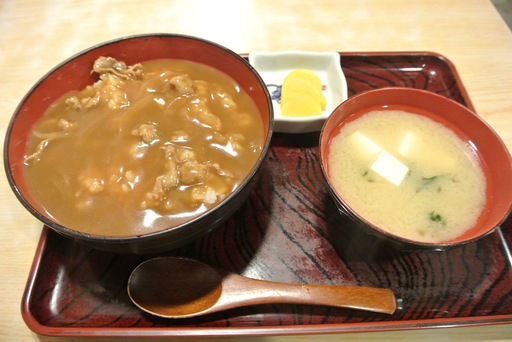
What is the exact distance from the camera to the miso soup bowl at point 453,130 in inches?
50.9

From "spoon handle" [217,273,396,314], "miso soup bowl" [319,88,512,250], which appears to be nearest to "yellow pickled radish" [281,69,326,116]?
"miso soup bowl" [319,88,512,250]

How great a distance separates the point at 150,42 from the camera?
1.76 metres

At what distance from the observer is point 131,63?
1813 mm

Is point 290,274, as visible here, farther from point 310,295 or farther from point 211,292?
point 211,292

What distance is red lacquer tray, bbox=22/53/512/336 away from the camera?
133 cm

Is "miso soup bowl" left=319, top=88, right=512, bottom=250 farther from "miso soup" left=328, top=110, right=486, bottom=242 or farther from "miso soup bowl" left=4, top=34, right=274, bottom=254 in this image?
"miso soup bowl" left=4, top=34, right=274, bottom=254

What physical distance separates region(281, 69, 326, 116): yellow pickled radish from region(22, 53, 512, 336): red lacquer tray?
1.15ft

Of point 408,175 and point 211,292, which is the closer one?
point 211,292

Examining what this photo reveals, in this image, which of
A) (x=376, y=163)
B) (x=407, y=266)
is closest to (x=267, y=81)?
(x=376, y=163)

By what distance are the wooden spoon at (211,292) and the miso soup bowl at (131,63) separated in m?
0.13

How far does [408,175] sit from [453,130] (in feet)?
1.15

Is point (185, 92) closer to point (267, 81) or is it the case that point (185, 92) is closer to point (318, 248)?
point (267, 81)

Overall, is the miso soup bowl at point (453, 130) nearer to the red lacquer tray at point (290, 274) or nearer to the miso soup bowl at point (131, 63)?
the red lacquer tray at point (290, 274)

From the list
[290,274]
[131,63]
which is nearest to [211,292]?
[290,274]
